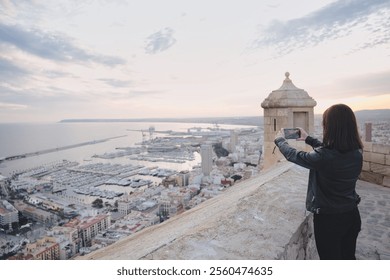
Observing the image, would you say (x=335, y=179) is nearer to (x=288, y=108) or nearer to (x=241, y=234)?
(x=241, y=234)

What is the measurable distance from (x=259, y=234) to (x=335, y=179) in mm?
396

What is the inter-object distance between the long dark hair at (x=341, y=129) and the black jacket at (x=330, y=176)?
0.02 m

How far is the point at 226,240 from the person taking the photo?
115 centimetres

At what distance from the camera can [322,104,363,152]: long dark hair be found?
105 cm

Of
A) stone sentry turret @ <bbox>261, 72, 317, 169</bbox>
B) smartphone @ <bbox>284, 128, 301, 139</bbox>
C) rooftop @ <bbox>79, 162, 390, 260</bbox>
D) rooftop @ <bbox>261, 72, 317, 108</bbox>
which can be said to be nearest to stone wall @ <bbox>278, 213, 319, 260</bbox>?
rooftop @ <bbox>79, 162, 390, 260</bbox>

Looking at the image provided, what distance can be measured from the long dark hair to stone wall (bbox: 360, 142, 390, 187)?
2100 mm

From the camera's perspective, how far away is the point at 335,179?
3.59 ft

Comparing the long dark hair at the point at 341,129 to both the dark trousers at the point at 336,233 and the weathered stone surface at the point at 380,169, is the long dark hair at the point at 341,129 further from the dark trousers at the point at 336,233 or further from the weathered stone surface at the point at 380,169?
the weathered stone surface at the point at 380,169

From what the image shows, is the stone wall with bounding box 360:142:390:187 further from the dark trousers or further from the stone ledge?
the dark trousers

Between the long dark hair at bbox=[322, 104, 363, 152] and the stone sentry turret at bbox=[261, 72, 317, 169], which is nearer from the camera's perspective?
the long dark hair at bbox=[322, 104, 363, 152]

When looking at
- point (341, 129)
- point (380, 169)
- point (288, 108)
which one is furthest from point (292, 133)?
point (288, 108)

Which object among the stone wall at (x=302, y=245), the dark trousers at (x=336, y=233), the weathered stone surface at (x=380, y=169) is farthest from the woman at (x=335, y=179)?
the weathered stone surface at (x=380, y=169)
